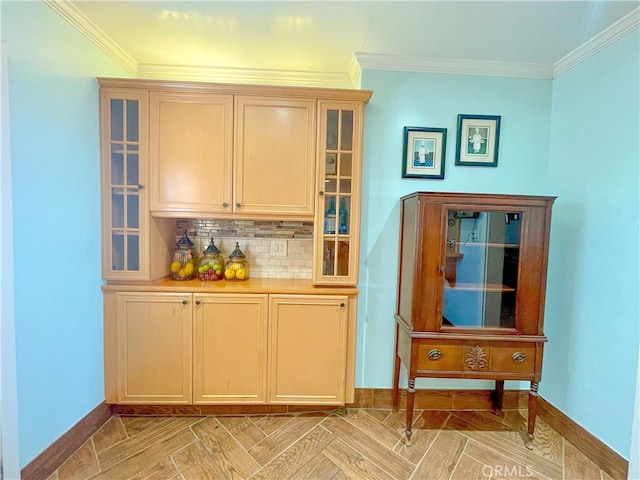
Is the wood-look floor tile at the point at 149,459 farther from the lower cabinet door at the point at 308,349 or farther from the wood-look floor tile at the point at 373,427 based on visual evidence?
the wood-look floor tile at the point at 373,427

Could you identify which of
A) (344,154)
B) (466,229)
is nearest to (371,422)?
(466,229)

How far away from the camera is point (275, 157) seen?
6.36 ft

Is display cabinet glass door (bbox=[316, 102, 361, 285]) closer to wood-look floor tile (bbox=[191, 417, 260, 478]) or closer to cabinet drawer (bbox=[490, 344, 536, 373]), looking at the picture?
cabinet drawer (bbox=[490, 344, 536, 373])

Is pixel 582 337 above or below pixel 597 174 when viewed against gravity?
below

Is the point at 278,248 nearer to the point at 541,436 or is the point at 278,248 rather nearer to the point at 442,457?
the point at 442,457

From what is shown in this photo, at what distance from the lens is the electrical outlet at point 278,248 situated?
2306 mm

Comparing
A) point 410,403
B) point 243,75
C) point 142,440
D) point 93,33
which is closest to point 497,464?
point 410,403

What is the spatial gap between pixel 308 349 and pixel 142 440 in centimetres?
112

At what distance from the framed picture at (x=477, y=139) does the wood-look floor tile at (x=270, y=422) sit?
2.14 m

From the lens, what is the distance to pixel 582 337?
1.81 meters

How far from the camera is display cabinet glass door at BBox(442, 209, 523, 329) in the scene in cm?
175

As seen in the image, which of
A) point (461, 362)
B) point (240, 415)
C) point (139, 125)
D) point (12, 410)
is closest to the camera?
point (12, 410)

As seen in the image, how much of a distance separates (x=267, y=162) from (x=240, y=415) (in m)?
1.72

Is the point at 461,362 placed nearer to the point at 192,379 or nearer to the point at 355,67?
the point at 192,379
